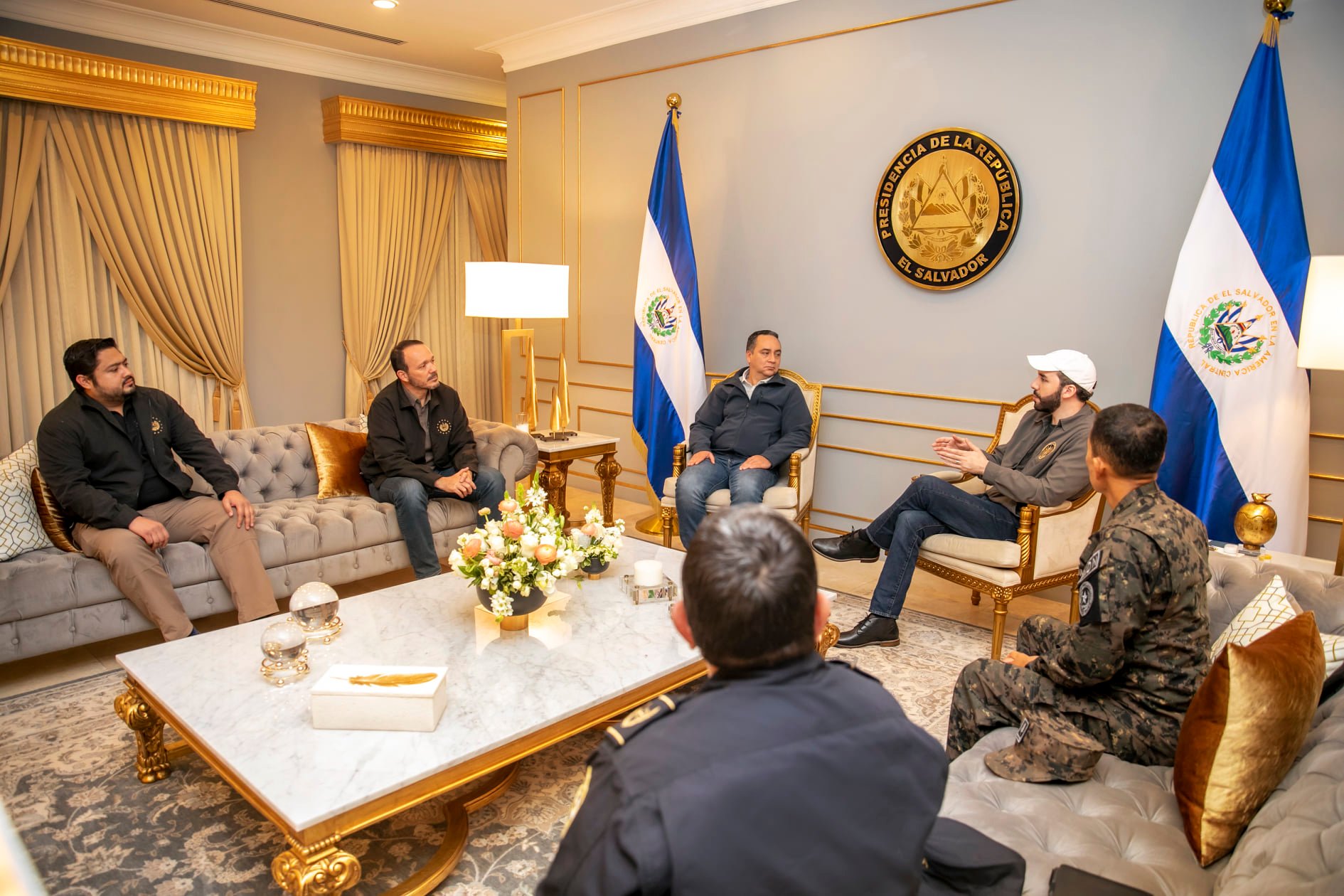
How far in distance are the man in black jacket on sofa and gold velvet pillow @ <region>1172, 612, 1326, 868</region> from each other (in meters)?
3.11

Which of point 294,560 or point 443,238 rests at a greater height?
point 443,238

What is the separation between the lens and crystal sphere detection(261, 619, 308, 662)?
2219 mm

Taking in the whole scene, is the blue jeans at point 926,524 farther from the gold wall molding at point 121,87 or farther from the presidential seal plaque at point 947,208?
the gold wall molding at point 121,87

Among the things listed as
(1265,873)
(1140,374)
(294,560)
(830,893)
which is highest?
(1140,374)

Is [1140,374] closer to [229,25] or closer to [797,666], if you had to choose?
[797,666]

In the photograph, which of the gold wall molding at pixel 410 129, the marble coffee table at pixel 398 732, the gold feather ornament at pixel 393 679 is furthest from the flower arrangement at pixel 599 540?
the gold wall molding at pixel 410 129

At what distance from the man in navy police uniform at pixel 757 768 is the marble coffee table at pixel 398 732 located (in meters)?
0.97

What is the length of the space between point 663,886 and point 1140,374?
11.3 ft

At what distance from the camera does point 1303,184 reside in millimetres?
3189

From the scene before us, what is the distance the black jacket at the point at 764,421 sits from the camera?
4301 millimetres

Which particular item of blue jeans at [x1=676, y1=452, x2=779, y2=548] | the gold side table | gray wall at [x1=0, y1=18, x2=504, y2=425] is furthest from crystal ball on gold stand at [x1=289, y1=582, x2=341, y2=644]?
gray wall at [x1=0, y1=18, x2=504, y2=425]

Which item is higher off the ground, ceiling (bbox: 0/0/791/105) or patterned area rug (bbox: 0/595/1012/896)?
ceiling (bbox: 0/0/791/105)

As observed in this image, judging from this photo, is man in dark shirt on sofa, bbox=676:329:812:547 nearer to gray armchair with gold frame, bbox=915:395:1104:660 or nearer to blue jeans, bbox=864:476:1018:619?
blue jeans, bbox=864:476:1018:619

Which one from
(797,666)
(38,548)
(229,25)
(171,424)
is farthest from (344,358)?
(797,666)
